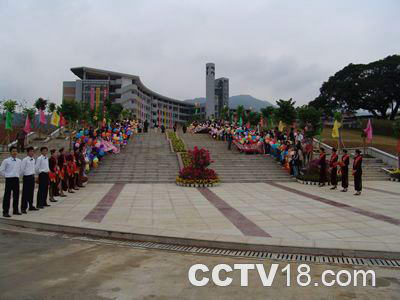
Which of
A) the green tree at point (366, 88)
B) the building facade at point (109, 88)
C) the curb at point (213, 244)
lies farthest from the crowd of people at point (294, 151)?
the building facade at point (109, 88)

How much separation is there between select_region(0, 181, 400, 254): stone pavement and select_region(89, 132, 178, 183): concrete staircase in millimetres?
4322

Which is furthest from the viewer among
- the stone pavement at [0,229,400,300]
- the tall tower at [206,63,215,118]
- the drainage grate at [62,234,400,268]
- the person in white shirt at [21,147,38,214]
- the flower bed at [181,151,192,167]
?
the tall tower at [206,63,215,118]

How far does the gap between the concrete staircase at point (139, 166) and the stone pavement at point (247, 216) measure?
14.2 ft

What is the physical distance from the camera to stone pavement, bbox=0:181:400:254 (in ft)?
20.3

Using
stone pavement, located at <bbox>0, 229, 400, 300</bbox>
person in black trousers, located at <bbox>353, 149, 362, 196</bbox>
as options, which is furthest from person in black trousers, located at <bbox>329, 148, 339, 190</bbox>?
stone pavement, located at <bbox>0, 229, 400, 300</bbox>

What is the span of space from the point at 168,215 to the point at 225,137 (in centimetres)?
2193

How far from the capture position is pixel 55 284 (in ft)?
13.4

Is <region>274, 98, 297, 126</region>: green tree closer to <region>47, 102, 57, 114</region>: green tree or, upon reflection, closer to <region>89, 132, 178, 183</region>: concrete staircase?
<region>89, 132, 178, 183</region>: concrete staircase

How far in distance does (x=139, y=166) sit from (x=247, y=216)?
465 inches

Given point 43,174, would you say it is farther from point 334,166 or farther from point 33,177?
point 334,166

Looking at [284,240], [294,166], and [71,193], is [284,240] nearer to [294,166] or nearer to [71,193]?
[71,193]

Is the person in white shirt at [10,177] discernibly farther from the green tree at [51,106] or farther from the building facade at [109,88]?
the building facade at [109,88]

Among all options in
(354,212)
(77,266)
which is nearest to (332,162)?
(354,212)

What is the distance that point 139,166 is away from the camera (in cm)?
1911
